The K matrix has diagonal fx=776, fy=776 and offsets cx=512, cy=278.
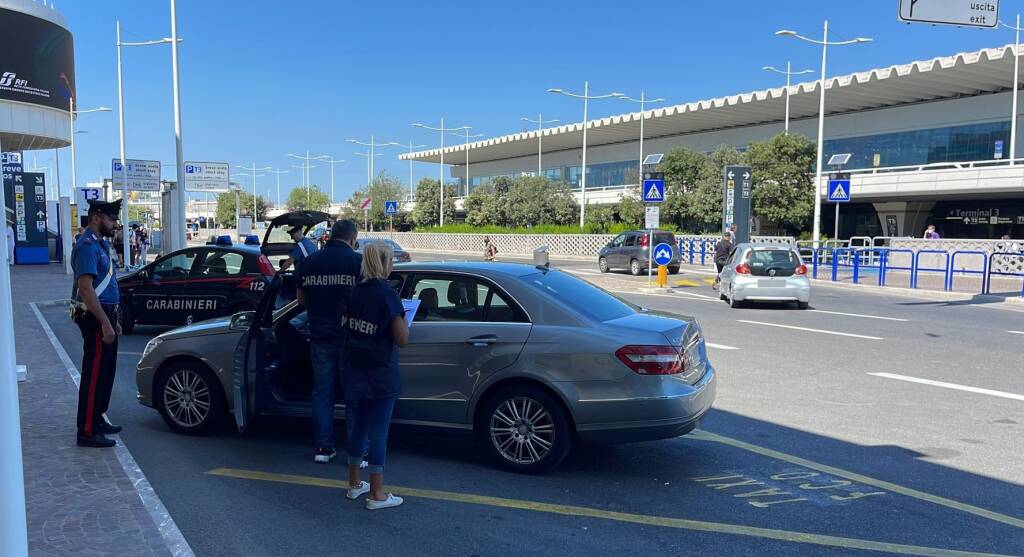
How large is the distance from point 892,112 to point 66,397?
50419 mm

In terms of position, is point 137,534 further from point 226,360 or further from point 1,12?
point 1,12

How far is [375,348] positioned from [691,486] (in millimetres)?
2491

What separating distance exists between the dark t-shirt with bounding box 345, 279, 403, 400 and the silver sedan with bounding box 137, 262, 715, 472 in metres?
0.99

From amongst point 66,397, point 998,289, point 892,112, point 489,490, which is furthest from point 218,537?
point 892,112

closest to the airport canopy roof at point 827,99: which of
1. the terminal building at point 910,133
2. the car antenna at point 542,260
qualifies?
the terminal building at point 910,133

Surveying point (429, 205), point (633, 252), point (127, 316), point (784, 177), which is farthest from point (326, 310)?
point (429, 205)

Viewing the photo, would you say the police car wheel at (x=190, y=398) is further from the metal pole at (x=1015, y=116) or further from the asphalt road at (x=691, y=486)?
the metal pole at (x=1015, y=116)

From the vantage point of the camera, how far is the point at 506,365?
564cm

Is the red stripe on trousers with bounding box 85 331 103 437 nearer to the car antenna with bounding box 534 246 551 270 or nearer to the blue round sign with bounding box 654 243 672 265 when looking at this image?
the car antenna with bounding box 534 246 551 270

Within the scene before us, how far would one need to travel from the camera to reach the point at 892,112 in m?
48.2


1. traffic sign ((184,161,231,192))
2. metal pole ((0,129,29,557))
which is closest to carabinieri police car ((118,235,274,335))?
metal pole ((0,129,29,557))

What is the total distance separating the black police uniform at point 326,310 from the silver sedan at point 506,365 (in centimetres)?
47

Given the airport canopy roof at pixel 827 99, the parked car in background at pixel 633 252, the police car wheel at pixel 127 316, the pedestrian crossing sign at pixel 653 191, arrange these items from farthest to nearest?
the airport canopy roof at pixel 827 99 → the parked car in background at pixel 633 252 → the pedestrian crossing sign at pixel 653 191 → the police car wheel at pixel 127 316

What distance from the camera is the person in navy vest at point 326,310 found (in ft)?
18.5
